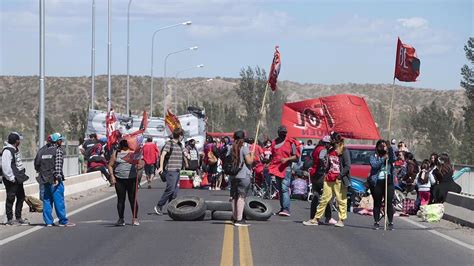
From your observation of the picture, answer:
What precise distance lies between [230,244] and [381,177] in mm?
4437

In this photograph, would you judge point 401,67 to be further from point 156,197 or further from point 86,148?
point 86,148

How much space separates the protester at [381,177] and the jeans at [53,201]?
5801mm

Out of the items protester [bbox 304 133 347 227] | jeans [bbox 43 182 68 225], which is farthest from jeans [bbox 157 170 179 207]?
protester [bbox 304 133 347 227]

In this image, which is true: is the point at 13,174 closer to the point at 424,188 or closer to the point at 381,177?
the point at 381,177

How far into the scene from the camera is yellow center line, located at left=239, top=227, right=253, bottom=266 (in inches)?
490

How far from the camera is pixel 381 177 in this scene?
17.6 m

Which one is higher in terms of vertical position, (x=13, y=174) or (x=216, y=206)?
(x=13, y=174)

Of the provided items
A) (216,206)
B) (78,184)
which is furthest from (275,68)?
(78,184)

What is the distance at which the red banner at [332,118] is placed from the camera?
2517 cm

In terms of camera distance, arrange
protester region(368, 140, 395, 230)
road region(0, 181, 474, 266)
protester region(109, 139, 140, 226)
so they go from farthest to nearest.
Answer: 1. protester region(368, 140, 395, 230)
2. protester region(109, 139, 140, 226)
3. road region(0, 181, 474, 266)

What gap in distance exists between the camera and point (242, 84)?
8406cm

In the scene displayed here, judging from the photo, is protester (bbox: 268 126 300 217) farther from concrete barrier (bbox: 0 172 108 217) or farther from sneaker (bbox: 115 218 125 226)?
concrete barrier (bbox: 0 172 108 217)

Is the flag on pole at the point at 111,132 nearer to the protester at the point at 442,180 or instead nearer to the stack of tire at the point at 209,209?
the stack of tire at the point at 209,209

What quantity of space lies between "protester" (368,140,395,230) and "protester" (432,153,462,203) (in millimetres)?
2846
